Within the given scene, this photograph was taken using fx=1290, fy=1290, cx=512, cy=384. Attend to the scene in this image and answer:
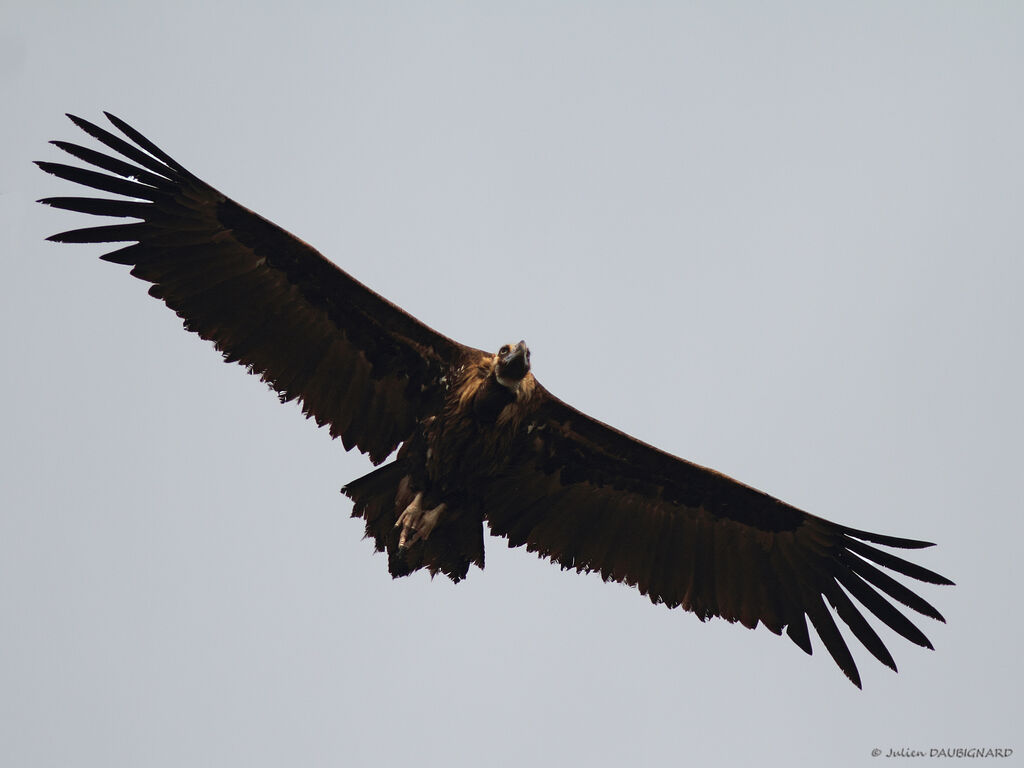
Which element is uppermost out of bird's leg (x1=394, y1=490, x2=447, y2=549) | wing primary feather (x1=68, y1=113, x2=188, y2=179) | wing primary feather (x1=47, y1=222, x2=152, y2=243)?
wing primary feather (x1=68, y1=113, x2=188, y2=179)

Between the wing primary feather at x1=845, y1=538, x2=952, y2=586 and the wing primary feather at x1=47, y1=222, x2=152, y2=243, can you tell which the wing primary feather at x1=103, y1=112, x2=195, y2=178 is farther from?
the wing primary feather at x1=845, y1=538, x2=952, y2=586

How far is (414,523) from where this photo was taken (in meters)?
12.3

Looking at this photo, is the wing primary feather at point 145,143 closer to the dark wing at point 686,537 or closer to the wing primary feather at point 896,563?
the dark wing at point 686,537

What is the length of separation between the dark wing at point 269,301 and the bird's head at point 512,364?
0.56 meters

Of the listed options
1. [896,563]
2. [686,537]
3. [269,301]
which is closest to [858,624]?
[896,563]

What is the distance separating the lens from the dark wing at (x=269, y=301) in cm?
A: 1220

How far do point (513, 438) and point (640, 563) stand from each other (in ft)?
7.09

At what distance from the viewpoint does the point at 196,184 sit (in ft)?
40.3

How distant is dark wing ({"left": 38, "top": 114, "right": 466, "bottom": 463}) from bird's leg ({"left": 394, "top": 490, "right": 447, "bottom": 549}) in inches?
→ 29.5

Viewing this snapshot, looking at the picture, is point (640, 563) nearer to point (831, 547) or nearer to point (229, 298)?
point (831, 547)

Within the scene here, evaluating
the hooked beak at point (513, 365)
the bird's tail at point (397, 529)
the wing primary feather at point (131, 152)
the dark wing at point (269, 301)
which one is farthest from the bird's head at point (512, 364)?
the wing primary feather at point (131, 152)

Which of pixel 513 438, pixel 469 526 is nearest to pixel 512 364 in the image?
pixel 513 438

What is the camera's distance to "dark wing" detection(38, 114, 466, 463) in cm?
1220

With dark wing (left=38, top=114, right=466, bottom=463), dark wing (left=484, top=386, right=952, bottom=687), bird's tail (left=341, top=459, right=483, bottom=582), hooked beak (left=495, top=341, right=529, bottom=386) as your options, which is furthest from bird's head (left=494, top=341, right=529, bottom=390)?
bird's tail (left=341, top=459, right=483, bottom=582)
